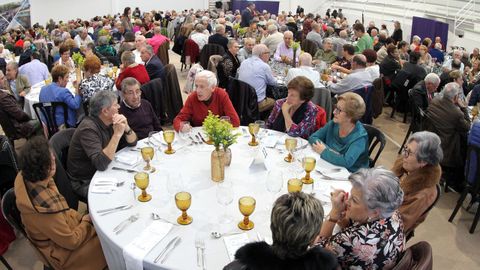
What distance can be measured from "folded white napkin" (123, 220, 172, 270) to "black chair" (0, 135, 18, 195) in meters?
1.67

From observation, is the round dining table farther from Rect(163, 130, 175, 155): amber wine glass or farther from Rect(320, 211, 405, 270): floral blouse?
Rect(320, 211, 405, 270): floral blouse

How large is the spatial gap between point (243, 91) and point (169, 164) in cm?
227

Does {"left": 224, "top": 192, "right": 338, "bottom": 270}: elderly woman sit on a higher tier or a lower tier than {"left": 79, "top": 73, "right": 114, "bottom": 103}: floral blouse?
lower

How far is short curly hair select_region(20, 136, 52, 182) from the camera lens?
6.68 feet

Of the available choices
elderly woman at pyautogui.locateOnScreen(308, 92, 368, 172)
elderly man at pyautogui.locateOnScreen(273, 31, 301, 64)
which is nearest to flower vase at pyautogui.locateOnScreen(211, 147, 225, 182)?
elderly woman at pyautogui.locateOnScreen(308, 92, 368, 172)

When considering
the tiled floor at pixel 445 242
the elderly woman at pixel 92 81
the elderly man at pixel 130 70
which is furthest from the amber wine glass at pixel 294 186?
the elderly man at pixel 130 70

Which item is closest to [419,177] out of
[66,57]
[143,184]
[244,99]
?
[143,184]

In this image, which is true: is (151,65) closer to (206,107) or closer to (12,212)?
(206,107)

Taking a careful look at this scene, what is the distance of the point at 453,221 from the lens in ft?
12.1

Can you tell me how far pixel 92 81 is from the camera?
4.41 metres

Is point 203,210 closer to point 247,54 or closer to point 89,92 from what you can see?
point 89,92

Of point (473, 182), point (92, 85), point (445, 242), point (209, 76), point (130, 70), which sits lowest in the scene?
point (445, 242)

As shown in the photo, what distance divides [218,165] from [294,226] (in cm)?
104

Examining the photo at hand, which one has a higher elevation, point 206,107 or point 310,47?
point 310,47
